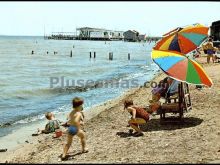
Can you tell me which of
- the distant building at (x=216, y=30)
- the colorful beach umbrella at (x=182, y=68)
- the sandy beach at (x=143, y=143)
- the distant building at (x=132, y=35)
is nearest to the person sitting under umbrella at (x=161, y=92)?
the sandy beach at (x=143, y=143)

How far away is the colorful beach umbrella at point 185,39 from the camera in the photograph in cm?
1084

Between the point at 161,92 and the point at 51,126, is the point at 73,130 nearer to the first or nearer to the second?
the point at 161,92

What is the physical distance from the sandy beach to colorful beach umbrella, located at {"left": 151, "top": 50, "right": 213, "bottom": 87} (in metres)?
1.29

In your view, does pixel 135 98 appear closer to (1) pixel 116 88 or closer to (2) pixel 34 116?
(2) pixel 34 116

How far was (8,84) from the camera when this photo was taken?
30.1m

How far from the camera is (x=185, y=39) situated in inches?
429

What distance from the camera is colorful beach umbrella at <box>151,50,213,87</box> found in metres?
9.95

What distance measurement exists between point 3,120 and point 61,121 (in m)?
2.71

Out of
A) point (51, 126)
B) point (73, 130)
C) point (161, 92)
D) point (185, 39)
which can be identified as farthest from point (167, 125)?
point (51, 126)

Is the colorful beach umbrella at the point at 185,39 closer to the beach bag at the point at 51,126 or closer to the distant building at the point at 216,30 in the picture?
the beach bag at the point at 51,126

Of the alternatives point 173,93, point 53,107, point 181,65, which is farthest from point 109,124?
point 53,107

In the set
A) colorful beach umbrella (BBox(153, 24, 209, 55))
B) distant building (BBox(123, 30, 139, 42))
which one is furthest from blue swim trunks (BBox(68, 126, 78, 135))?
distant building (BBox(123, 30, 139, 42))

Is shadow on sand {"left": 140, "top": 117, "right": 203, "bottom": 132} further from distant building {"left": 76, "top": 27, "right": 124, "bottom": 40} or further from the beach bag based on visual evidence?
distant building {"left": 76, "top": 27, "right": 124, "bottom": 40}

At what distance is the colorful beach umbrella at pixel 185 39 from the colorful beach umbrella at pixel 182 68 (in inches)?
22.3
